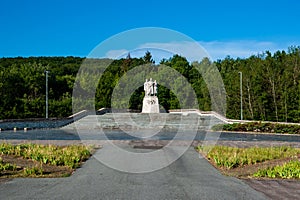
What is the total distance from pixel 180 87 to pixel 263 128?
127 feet

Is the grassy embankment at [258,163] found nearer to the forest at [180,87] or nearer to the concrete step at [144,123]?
the concrete step at [144,123]

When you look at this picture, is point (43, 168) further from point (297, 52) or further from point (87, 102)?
point (87, 102)

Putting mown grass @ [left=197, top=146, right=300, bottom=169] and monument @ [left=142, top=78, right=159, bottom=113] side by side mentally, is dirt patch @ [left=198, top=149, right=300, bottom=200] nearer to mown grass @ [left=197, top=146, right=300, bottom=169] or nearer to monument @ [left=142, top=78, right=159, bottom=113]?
mown grass @ [left=197, top=146, right=300, bottom=169]

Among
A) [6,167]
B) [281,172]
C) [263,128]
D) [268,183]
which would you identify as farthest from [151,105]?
[268,183]

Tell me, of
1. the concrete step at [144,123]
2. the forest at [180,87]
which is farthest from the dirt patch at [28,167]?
the forest at [180,87]

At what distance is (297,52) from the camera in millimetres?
51781

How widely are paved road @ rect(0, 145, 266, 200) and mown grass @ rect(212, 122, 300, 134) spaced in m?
18.4

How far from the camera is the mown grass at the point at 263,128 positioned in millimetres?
27594

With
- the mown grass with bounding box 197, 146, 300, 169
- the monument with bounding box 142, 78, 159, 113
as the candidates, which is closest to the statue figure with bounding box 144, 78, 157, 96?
the monument with bounding box 142, 78, 159, 113

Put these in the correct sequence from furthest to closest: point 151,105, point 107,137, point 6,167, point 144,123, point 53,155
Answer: point 151,105 < point 144,123 < point 107,137 < point 53,155 < point 6,167

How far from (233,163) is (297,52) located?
146 ft

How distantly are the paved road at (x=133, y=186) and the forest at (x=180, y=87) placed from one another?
1550 inches

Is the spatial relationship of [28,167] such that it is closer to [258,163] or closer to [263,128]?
[258,163]

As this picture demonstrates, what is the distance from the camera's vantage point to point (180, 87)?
66938 mm
